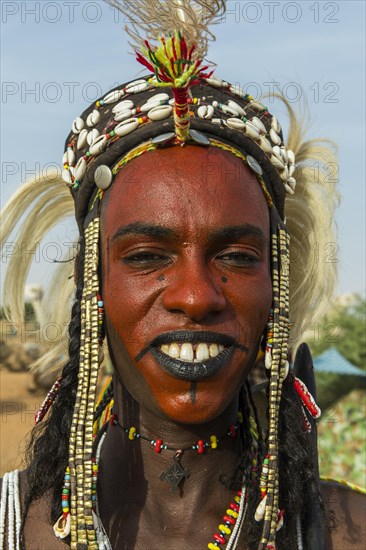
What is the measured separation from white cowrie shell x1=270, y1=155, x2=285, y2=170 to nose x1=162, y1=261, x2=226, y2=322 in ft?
2.06

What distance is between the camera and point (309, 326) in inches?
149

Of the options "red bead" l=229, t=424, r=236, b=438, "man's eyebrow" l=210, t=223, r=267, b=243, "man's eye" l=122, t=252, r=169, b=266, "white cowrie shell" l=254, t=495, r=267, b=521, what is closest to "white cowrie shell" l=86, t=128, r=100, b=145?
"man's eye" l=122, t=252, r=169, b=266

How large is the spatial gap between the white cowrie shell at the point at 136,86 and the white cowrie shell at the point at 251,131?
0.43 meters

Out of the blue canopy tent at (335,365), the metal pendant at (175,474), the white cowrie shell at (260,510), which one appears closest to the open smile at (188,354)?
the metal pendant at (175,474)

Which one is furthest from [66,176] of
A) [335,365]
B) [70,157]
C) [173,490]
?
[335,365]

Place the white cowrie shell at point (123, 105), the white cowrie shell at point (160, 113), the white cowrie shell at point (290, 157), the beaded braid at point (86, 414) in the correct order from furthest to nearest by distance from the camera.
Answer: the white cowrie shell at point (290, 157) < the white cowrie shell at point (123, 105) < the white cowrie shell at point (160, 113) < the beaded braid at point (86, 414)

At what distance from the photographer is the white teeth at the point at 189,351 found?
2.83m

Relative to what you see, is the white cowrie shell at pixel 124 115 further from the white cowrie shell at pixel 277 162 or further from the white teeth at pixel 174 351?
the white teeth at pixel 174 351

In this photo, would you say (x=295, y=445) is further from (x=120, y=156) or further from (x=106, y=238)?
(x=120, y=156)

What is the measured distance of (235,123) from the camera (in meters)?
3.15

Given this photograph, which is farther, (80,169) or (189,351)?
(80,169)

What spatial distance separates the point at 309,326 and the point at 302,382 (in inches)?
17.9

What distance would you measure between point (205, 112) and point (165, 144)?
218 mm

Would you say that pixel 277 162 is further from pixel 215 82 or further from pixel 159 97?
pixel 159 97
